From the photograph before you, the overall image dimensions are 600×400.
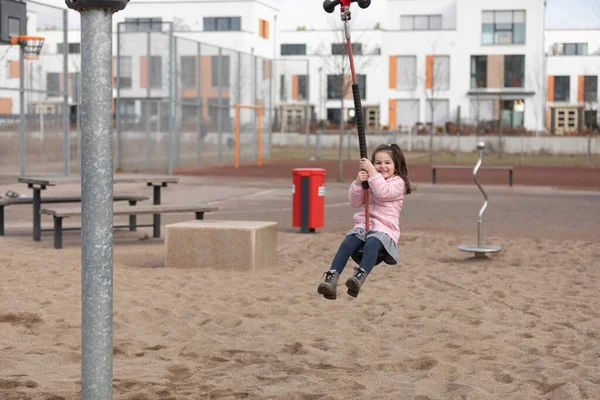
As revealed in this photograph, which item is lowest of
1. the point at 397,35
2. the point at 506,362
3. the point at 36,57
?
the point at 506,362

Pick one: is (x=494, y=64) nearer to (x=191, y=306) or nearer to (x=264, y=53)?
(x=264, y=53)

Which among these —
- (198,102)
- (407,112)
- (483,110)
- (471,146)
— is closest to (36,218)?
(198,102)

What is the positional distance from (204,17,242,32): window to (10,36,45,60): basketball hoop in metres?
41.5

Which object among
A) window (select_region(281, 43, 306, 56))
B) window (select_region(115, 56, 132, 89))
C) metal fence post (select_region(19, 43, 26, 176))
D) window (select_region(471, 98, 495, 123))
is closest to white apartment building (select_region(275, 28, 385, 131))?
window (select_region(281, 43, 306, 56))

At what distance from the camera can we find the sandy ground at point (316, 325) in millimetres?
6020

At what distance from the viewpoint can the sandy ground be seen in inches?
237

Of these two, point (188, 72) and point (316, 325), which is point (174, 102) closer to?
point (188, 72)

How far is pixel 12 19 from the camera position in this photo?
2525cm

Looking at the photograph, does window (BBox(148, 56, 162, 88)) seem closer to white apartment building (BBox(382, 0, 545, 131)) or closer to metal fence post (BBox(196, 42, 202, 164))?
metal fence post (BBox(196, 42, 202, 164))

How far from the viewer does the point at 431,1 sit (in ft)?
228

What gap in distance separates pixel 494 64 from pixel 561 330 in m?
58.5

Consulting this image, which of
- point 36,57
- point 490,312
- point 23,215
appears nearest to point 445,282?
point 490,312

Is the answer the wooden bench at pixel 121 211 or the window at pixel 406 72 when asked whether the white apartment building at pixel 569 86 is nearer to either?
the window at pixel 406 72

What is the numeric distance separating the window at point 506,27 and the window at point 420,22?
5.11 meters
